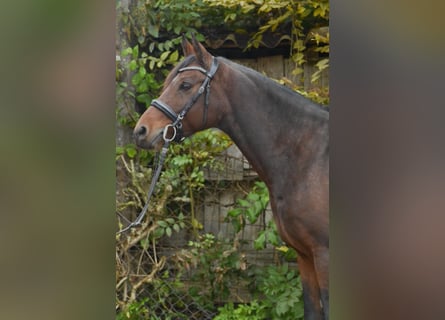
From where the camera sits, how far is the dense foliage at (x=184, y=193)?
6.51 ft

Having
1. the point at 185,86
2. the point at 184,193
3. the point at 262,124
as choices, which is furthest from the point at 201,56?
the point at 184,193

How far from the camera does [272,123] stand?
153 cm

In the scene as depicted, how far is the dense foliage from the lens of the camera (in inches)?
78.1

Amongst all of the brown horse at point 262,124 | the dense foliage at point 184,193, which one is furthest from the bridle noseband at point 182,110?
the dense foliage at point 184,193

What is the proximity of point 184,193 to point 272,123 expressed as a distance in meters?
0.75

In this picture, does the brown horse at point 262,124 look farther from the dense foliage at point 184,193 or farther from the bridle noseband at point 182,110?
A: the dense foliage at point 184,193

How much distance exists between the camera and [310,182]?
1484 mm

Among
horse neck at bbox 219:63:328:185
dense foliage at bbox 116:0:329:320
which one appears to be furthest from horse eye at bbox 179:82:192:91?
dense foliage at bbox 116:0:329:320

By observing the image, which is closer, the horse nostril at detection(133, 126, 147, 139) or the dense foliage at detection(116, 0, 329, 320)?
the horse nostril at detection(133, 126, 147, 139)

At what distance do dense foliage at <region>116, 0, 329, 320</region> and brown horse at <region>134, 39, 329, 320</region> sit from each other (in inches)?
17.0

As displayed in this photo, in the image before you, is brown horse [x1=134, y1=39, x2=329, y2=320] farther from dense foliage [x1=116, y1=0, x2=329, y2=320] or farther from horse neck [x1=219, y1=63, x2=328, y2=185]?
dense foliage [x1=116, y1=0, x2=329, y2=320]

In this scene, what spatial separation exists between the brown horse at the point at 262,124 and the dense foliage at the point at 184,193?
0.43 meters
